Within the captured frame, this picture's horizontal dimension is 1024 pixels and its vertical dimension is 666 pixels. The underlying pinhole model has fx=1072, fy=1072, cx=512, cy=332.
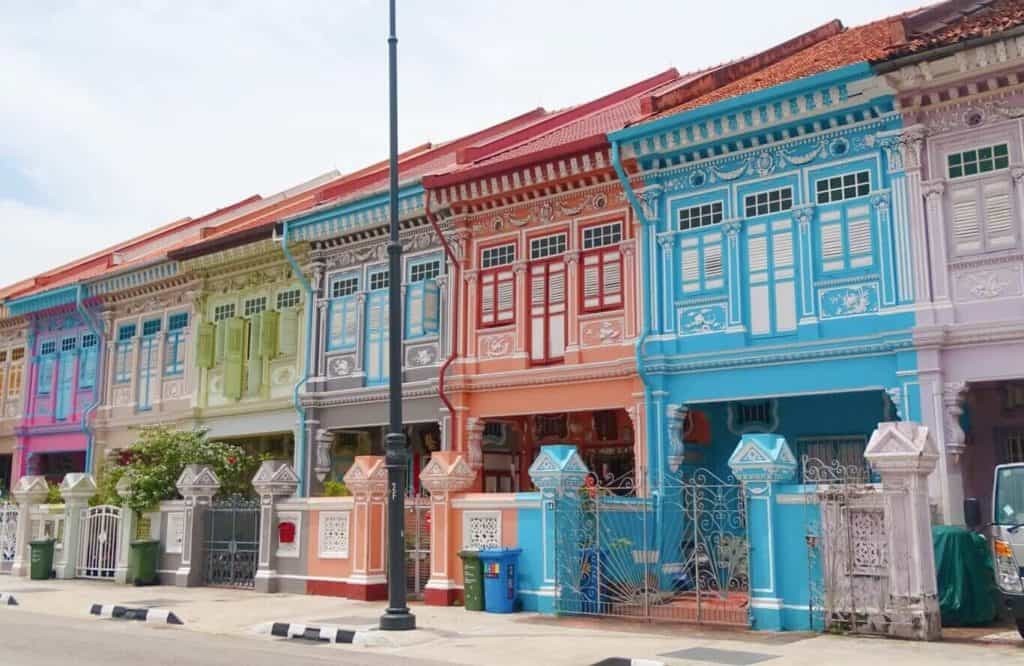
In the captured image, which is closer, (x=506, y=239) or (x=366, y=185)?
(x=506, y=239)

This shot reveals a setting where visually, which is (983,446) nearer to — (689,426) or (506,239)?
(689,426)

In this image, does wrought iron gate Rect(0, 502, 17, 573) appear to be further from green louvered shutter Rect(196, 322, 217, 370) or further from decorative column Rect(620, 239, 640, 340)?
decorative column Rect(620, 239, 640, 340)

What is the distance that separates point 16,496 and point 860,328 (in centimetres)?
1759

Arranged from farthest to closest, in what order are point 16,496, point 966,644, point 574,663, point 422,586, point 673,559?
point 16,496, point 422,586, point 673,559, point 966,644, point 574,663

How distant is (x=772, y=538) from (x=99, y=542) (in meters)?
14.2

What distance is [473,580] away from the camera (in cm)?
1473

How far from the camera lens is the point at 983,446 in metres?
15.7

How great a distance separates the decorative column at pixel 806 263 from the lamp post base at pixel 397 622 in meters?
6.85

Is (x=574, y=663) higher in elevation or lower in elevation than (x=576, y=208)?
lower

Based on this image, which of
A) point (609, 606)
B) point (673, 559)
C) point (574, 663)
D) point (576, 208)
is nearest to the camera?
point (574, 663)

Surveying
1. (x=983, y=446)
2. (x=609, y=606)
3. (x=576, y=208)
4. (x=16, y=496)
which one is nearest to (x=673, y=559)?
(x=609, y=606)

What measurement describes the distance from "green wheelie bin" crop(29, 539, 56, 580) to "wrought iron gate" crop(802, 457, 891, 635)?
16.0 meters

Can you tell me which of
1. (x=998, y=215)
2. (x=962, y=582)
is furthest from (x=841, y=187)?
Answer: (x=962, y=582)

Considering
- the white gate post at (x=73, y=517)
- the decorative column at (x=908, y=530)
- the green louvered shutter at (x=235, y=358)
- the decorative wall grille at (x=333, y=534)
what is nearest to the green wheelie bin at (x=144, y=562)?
the white gate post at (x=73, y=517)
